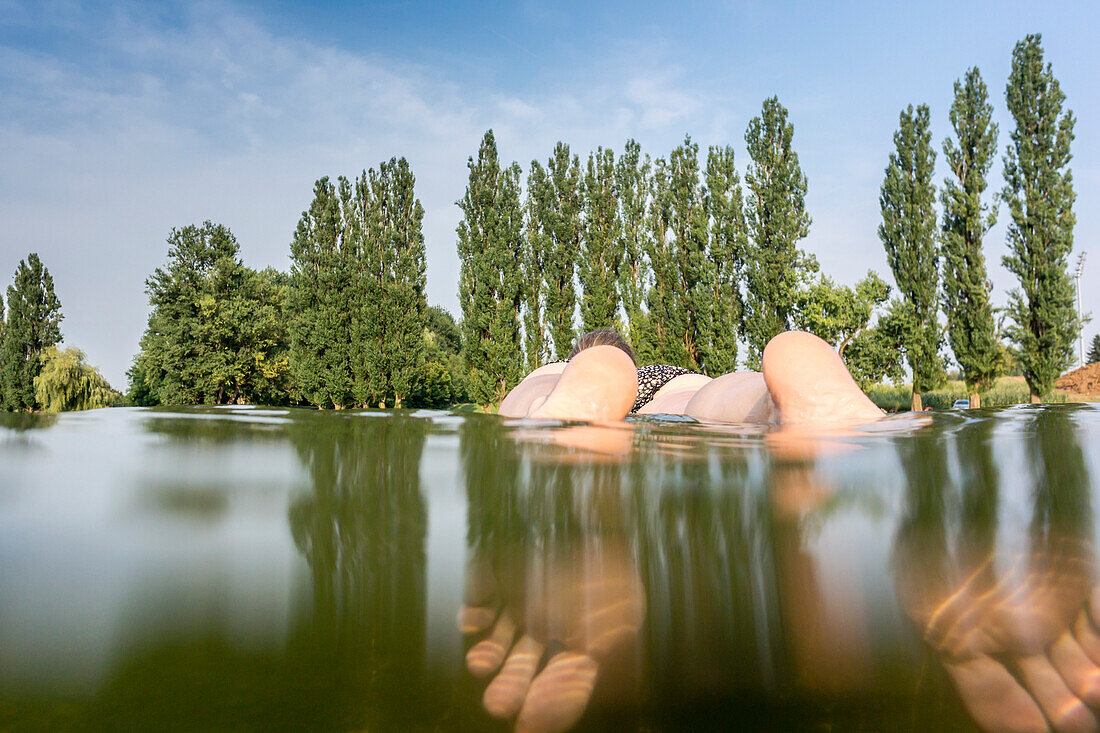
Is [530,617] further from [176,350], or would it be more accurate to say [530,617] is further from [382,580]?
[176,350]

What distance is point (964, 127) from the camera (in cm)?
1909

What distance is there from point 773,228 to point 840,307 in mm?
4940

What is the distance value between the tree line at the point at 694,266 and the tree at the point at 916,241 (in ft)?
0.16

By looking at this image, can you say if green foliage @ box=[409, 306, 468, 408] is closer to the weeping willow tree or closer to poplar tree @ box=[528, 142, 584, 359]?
poplar tree @ box=[528, 142, 584, 359]

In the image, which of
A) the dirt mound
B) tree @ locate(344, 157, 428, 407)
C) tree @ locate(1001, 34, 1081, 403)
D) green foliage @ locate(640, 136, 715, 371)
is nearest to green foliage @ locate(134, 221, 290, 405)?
tree @ locate(344, 157, 428, 407)

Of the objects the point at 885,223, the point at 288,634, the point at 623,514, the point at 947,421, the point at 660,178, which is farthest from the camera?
the point at 660,178

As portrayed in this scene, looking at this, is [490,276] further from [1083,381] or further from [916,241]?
[1083,381]

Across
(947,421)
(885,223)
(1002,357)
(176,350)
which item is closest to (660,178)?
(885,223)

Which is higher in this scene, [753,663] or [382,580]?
[382,580]

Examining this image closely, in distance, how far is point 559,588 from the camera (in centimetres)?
117

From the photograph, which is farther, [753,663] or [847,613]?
[847,613]

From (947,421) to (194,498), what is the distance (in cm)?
270

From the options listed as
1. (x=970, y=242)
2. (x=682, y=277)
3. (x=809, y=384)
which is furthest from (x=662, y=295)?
(x=809, y=384)

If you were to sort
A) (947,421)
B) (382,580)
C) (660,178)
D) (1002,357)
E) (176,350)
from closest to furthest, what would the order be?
1. (382,580)
2. (947,421)
3. (1002,357)
4. (660,178)
5. (176,350)
